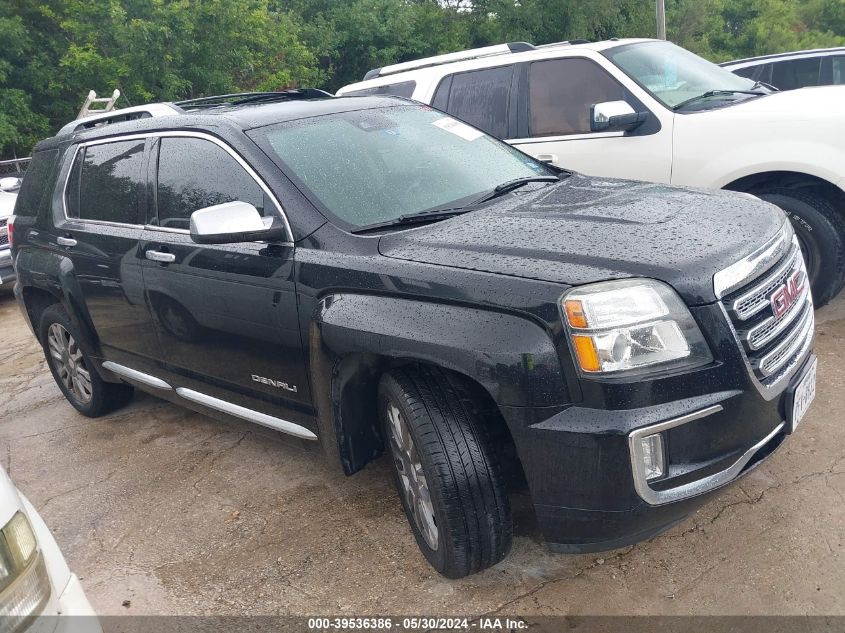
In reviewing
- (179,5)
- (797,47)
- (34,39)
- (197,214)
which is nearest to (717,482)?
(197,214)

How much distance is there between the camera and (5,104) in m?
16.9

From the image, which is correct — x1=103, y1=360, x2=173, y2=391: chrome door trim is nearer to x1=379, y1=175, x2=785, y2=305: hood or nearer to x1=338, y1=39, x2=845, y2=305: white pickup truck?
x1=379, y1=175, x2=785, y2=305: hood

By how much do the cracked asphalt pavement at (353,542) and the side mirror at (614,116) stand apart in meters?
1.85

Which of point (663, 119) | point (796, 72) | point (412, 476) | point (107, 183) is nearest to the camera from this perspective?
point (412, 476)

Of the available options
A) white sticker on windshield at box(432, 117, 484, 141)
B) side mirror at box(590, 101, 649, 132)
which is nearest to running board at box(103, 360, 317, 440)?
white sticker on windshield at box(432, 117, 484, 141)

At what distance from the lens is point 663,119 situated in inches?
200

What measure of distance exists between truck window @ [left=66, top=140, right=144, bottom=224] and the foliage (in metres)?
13.1

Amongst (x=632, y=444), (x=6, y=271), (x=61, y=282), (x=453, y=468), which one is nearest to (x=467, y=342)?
(x=453, y=468)

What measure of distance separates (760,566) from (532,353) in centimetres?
121

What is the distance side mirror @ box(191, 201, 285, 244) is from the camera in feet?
9.57

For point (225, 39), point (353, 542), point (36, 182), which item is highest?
point (225, 39)

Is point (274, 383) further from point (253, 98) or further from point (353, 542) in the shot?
point (253, 98)

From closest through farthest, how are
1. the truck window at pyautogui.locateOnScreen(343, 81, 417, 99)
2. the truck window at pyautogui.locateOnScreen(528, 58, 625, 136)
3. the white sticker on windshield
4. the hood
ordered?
1. the hood
2. the white sticker on windshield
3. the truck window at pyautogui.locateOnScreen(528, 58, 625, 136)
4. the truck window at pyautogui.locateOnScreen(343, 81, 417, 99)

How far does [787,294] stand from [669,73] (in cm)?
325
